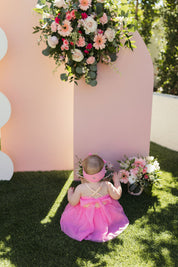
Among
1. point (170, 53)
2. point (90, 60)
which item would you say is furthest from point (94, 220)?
point (170, 53)

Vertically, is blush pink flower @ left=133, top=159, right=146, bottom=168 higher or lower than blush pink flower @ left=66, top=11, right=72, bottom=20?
lower

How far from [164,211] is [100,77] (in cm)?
208

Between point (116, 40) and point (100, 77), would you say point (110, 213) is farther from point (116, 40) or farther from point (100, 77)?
point (116, 40)

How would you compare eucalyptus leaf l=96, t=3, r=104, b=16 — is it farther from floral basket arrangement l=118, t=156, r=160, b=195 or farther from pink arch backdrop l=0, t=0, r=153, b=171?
floral basket arrangement l=118, t=156, r=160, b=195

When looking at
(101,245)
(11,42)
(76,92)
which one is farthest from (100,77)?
(101,245)

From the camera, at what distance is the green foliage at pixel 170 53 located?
675 cm

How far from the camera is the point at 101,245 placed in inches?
115

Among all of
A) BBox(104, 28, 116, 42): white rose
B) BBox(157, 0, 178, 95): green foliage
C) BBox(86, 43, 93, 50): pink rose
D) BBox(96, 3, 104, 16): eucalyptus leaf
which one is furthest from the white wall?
BBox(96, 3, 104, 16): eucalyptus leaf

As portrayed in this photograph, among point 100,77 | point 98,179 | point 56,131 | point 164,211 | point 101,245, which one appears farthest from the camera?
point 56,131

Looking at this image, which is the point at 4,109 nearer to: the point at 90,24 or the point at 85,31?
the point at 85,31

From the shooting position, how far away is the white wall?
6.18 meters

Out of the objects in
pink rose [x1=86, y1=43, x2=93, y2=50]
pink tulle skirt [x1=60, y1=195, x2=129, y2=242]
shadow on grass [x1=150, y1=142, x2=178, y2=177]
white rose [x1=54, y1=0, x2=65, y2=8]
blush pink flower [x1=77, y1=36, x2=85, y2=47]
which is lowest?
shadow on grass [x1=150, y1=142, x2=178, y2=177]

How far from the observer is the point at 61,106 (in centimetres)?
461

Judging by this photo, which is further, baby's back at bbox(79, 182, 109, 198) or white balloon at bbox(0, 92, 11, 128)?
white balloon at bbox(0, 92, 11, 128)
